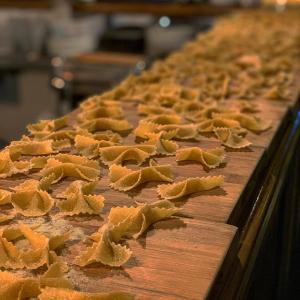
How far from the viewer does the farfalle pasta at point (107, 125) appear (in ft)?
6.00

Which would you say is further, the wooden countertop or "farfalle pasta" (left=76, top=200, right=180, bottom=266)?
the wooden countertop

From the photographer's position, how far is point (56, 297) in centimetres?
90

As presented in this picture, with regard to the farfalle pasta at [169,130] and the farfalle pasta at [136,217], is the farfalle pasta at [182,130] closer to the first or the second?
the farfalle pasta at [169,130]

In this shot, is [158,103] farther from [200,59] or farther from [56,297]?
[56,297]

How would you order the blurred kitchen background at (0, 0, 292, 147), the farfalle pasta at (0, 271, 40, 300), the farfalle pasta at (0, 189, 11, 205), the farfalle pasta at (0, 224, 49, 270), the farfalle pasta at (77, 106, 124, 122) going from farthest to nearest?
the blurred kitchen background at (0, 0, 292, 147) < the farfalle pasta at (77, 106, 124, 122) < the farfalle pasta at (0, 189, 11, 205) < the farfalle pasta at (0, 224, 49, 270) < the farfalle pasta at (0, 271, 40, 300)

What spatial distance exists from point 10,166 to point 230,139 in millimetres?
695

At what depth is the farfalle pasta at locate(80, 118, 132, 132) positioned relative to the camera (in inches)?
72.0

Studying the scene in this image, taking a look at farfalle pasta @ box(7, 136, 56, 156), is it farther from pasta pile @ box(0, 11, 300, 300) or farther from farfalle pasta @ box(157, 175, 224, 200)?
farfalle pasta @ box(157, 175, 224, 200)

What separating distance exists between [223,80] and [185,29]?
4.77 m

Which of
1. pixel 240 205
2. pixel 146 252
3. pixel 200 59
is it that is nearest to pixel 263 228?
pixel 240 205

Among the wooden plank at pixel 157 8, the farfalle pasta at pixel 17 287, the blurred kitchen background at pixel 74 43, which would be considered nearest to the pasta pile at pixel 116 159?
the farfalle pasta at pixel 17 287

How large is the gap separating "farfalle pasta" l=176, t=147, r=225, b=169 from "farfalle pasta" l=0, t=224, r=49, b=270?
60 centimetres

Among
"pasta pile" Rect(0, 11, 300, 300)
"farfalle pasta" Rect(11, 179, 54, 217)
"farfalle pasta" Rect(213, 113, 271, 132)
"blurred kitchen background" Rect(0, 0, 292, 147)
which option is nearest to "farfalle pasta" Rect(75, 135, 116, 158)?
"pasta pile" Rect(0, 11, 300, 300)

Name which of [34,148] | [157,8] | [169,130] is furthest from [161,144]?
[157,8]
